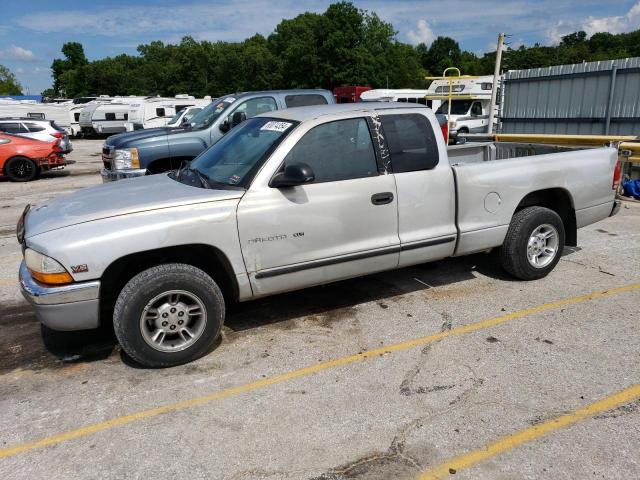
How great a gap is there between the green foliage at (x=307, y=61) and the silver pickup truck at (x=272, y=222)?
197 feet

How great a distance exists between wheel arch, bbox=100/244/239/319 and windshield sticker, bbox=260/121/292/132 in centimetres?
118

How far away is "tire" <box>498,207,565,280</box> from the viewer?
513 centimetres

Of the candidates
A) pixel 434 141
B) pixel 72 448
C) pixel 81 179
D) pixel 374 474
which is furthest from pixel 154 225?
pixel 81 179

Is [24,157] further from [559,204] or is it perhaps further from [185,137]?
[559,204]

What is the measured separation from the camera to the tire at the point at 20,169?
1485cm

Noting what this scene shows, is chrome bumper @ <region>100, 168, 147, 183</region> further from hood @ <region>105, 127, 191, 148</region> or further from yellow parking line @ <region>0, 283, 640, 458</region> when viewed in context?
yellow parking line @ <region>0, 283, 640, 458</region>

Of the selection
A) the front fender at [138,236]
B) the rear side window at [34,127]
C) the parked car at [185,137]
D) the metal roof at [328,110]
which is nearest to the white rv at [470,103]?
the parked car at [185,137]

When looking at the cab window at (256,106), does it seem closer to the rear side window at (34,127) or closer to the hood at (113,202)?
the hood at (113,202)

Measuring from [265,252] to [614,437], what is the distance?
2527mm

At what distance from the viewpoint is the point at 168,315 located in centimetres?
375

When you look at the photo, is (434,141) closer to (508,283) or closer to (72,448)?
(508,283)

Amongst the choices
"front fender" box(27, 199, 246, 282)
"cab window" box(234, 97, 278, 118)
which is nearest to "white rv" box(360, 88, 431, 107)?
"cab window" box(234, 97, 278, 118)

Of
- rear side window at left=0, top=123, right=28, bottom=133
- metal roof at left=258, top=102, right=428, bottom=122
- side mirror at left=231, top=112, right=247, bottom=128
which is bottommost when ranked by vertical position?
rear side window at left=0, top=123, right=28, bottom=133

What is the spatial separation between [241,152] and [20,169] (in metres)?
Result: 13.3
